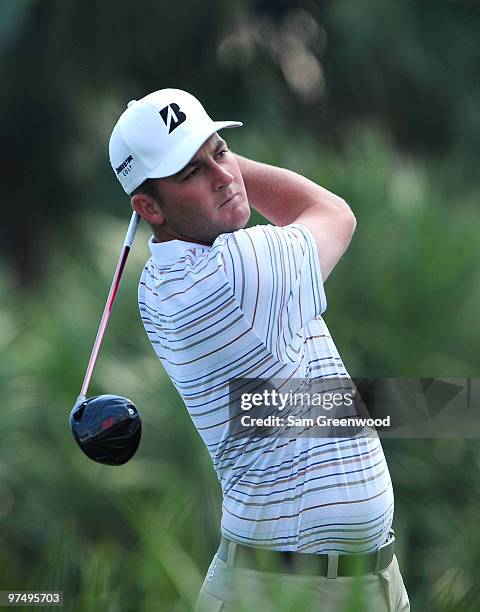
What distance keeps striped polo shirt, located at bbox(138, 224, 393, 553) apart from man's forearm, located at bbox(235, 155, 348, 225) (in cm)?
13

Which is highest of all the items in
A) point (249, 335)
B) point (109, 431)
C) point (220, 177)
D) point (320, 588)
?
point (220, 177)

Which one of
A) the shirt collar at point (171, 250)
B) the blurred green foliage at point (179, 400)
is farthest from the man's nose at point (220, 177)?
the blurred green foliage at point (179, 400)

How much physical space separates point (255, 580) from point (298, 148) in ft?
8.99

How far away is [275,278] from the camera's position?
2039mm

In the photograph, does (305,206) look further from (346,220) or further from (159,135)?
(159,135)

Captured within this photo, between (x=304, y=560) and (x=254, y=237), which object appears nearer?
(x=254, y=237)

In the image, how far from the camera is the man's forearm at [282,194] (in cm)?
223

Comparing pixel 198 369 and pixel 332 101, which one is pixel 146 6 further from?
pixel 198 369

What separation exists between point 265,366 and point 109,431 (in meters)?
0.28

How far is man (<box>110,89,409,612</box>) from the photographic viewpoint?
6.75 feet

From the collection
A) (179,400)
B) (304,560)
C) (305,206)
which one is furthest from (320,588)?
(179,400)

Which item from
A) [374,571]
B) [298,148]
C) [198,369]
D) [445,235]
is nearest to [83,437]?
[198,369]

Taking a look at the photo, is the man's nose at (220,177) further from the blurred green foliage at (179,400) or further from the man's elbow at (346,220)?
the blurred green foliage at (179,400)

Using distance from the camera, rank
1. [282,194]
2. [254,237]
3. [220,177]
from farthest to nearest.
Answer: [282,194] → [220,177] → [254,237]
